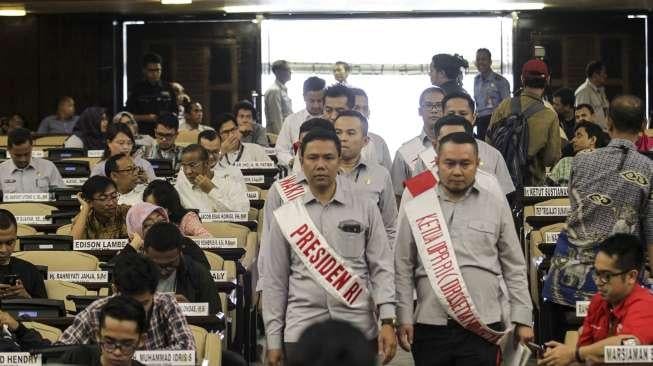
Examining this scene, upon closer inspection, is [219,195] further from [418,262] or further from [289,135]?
[418,262]

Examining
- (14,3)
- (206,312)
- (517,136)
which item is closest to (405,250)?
(206,312)

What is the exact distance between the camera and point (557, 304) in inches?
314

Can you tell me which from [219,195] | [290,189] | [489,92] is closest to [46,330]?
[290,189]

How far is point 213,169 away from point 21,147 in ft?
8.76

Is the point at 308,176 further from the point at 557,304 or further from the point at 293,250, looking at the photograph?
the point at 557,304

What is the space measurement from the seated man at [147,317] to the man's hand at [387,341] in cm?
86

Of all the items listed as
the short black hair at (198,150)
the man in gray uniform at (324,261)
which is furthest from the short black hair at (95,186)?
the man in gray uniform at (324,261)

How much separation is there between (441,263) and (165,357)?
1.22 m

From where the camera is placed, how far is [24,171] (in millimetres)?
13875

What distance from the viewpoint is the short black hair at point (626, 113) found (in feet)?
23.4

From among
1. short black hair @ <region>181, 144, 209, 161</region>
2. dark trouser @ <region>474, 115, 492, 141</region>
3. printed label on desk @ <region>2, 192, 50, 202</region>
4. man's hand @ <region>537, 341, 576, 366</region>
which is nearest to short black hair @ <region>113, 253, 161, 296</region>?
man's hand @ <region>537, 341, 576, 366</region>

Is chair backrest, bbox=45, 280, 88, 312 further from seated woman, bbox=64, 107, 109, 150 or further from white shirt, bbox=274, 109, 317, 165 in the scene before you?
seated woman, bbox=64, 107, 109, 150

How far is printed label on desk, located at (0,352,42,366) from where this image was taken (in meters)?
6.37

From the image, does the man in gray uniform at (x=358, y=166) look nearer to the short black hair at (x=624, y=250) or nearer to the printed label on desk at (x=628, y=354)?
the short black hair at (x=624, y=250)
